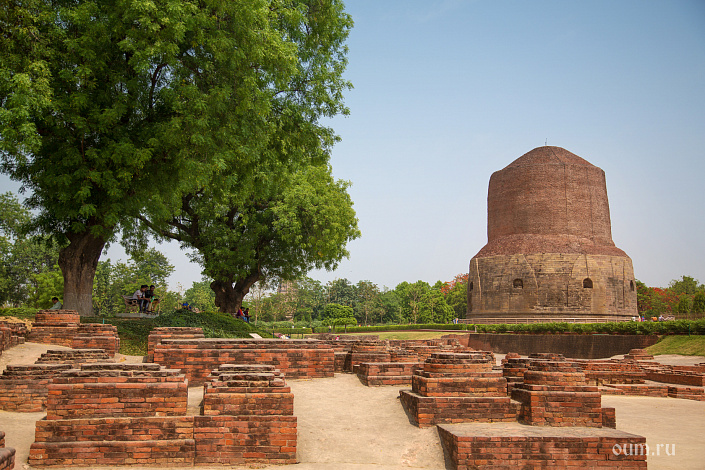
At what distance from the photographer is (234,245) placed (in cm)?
1886

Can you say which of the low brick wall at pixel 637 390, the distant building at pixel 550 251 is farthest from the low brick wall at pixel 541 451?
the distant building at pixel 550 251

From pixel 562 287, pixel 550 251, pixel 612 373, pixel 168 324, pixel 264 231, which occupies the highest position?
pixel 550 251

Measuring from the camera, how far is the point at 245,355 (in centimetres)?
782

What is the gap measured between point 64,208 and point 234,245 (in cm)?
813

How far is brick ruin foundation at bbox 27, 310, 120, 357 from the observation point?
8.88 metres

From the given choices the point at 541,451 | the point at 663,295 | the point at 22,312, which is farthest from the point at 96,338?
the point at 663,295

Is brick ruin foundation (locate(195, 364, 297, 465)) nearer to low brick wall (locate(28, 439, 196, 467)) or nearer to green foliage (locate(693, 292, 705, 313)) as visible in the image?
low brick wall (locate(28, 439, 196, 467))

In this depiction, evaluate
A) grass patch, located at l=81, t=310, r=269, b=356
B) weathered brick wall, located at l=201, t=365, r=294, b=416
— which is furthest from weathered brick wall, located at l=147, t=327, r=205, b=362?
weathered brick wall, located at l=201, t=365, r=294, b=416

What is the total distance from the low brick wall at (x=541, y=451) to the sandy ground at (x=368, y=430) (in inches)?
13.2

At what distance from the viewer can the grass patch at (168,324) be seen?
10524 millimetres

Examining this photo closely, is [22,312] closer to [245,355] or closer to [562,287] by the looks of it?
[245,355]

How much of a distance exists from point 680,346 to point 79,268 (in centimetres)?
1907

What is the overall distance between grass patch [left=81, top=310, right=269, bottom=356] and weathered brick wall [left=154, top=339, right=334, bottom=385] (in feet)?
10.0

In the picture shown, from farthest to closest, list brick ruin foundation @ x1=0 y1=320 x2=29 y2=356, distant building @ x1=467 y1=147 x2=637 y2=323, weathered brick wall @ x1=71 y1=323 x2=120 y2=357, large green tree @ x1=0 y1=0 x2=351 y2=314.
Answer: distant building @ x1=467 y1=147 x2=637 y2=323, large green tree @ x1=0 y1=0 x2=351 y2=314, weathered brick wall @ x1=71 y1=323 x2=120 y2=357, brick ruin foundation @ x1=0 y1=320 x2=29 y2=356
